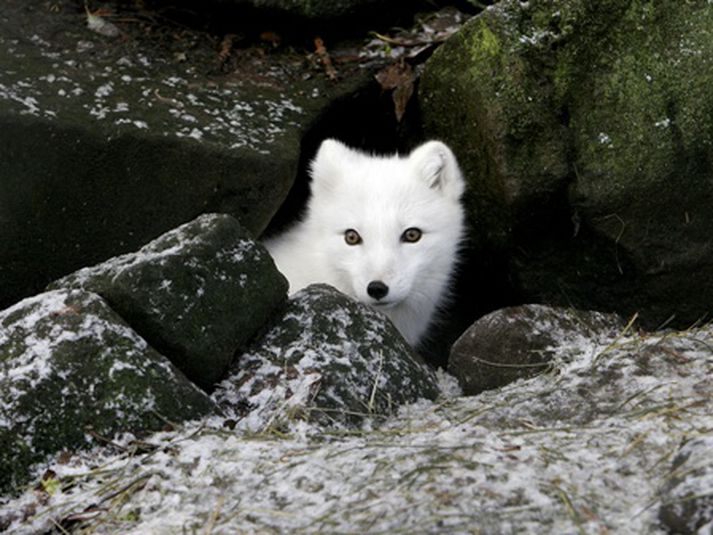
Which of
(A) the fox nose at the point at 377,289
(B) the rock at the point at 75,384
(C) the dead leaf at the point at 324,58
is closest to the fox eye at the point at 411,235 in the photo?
(A) the fox nose at the point at 377,289

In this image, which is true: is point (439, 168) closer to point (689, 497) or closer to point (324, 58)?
point (324, 58)

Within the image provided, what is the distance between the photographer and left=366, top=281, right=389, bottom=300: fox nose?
4.95 metres

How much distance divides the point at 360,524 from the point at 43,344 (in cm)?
151

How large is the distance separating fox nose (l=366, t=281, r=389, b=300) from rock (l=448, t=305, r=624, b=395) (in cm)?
45

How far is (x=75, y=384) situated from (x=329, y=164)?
242 cm

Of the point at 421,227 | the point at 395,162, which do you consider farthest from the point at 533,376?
the point at 395,162

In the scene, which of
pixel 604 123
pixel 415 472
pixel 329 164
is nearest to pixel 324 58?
pixel 329 164

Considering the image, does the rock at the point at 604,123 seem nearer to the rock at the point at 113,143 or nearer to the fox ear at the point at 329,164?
the fox ear at the point at 329,164

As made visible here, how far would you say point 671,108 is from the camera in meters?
5.30

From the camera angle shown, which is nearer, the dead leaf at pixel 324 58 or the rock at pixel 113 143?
the rock at pixel 113 143

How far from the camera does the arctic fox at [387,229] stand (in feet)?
17.2

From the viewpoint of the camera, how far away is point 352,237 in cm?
536

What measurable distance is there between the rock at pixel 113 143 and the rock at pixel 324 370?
3.55 ft

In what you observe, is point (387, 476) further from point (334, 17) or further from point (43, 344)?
point (334, 17)
